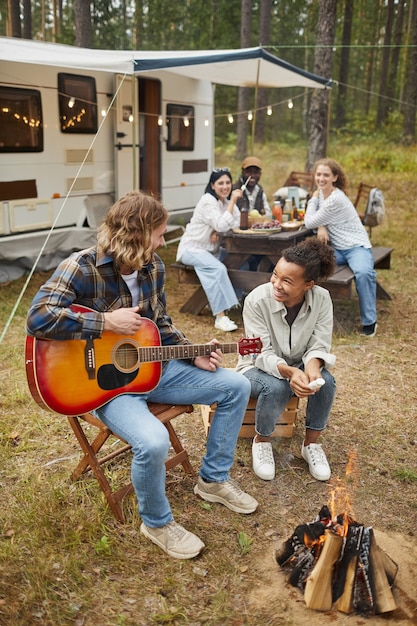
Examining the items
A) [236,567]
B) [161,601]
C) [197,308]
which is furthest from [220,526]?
[197,308]

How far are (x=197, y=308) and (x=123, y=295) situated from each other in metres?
3.36

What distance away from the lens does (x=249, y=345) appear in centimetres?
296

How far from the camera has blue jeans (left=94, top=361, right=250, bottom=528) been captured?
2475mm

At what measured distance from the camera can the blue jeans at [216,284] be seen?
225 inches

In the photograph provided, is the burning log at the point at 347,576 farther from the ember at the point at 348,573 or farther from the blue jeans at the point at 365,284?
the blue jeans at the point at 365,284

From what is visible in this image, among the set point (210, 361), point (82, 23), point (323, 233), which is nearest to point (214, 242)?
point (323, 233)

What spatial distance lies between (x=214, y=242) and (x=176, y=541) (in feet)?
12.4

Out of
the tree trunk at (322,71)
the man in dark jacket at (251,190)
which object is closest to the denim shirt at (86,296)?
the man in dark jacket at (251,190)

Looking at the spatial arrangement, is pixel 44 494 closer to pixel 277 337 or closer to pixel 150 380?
pixel 150 380

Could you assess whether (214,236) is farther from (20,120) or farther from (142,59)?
(20,120)

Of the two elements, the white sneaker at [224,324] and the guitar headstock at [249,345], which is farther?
the white sneaker at [224,324]

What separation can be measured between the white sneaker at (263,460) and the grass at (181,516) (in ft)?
0.19

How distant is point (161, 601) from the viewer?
7.77 feet

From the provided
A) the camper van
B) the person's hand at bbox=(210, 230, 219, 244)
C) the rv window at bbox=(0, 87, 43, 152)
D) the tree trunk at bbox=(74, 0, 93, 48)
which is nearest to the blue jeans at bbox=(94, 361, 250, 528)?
the person's hand at bbox=(210, 230, 219, 244)
